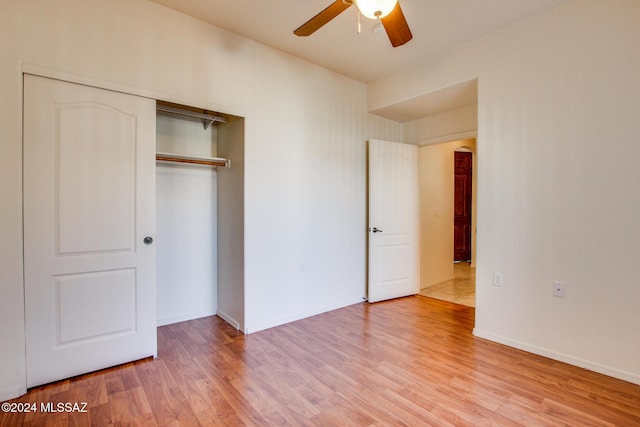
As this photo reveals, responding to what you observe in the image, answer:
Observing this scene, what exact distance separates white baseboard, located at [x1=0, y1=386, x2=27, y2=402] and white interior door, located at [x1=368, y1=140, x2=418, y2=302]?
10.8 feet

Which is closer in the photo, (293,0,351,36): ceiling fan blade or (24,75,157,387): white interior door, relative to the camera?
(293,0,351,36): ceiling fan blade

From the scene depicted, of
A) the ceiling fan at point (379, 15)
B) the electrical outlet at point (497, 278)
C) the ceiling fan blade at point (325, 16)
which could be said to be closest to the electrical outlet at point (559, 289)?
the electrical outlet at point (497, 278)

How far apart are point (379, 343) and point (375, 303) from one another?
3.98 ft

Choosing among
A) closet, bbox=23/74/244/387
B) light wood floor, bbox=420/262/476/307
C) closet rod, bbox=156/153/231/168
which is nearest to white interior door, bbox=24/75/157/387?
closet, bbox=23/74/244/387

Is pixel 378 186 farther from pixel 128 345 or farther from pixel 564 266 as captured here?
pixel 128 345

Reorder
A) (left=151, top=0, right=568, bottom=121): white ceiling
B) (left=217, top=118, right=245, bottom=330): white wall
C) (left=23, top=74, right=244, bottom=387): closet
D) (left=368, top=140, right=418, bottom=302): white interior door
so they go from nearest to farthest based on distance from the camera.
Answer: (left=23, top=74, right=244, bottom=387): closet, (left=151, top=0, right=568, bottom=121): white ceiling, (left=217, top=118, right=245, bottom=330): white wall, (left=368, top=140, right=418, bottom=302): white interior door

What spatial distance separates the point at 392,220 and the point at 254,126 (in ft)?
7.08

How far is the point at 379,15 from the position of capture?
1702 mm

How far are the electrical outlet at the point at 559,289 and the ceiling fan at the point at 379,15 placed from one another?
7.48ft

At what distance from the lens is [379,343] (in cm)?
290

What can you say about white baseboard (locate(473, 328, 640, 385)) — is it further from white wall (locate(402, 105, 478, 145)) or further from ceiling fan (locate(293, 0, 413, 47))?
ceiling fan (locate(293, 0, 413, 47))

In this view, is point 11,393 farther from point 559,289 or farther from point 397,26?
point 559,289

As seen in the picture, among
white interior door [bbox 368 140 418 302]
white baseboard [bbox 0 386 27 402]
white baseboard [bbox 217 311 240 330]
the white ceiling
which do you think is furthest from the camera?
white interior door [bbox 368 140 418 302]

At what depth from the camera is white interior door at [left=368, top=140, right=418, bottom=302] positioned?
4.09 m
